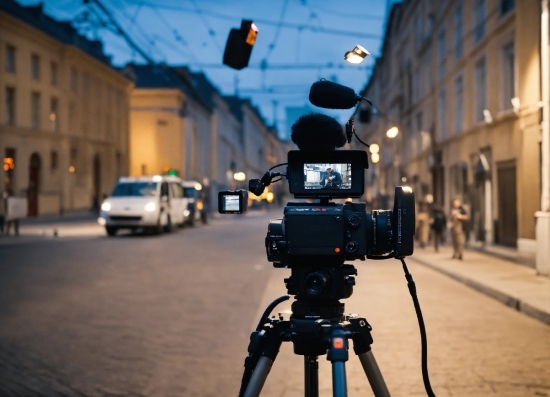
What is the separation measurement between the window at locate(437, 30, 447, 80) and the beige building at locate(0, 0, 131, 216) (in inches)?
791

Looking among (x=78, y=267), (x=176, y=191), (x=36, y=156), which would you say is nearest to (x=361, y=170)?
(x=78, y=267)

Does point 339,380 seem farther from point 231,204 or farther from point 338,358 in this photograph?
point 231,204

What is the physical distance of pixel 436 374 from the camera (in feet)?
19.2

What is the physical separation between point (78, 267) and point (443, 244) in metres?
13.8

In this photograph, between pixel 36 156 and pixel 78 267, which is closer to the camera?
pixel 78 267

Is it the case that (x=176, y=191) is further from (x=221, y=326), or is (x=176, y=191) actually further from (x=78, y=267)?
(x=221, y=326)

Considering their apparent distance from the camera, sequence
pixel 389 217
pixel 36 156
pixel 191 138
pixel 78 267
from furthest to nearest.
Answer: pixel 191 138
pixel 36 156
pixel 78 267
pixel 389 217

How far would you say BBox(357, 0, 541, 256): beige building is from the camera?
1689 centimetres

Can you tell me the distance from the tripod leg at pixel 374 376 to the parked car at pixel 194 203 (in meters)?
28.7

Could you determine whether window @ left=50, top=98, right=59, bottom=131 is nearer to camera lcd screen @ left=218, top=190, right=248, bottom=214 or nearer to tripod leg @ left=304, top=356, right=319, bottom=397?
camera lcd screen @ left=218, top=190, right=248, bottom=214

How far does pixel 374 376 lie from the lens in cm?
310

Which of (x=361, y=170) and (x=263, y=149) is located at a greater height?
(x=263, y=149)

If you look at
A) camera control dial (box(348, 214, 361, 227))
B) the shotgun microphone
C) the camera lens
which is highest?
the shotgun microphone

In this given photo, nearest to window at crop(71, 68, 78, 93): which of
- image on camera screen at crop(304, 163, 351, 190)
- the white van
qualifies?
the white van
